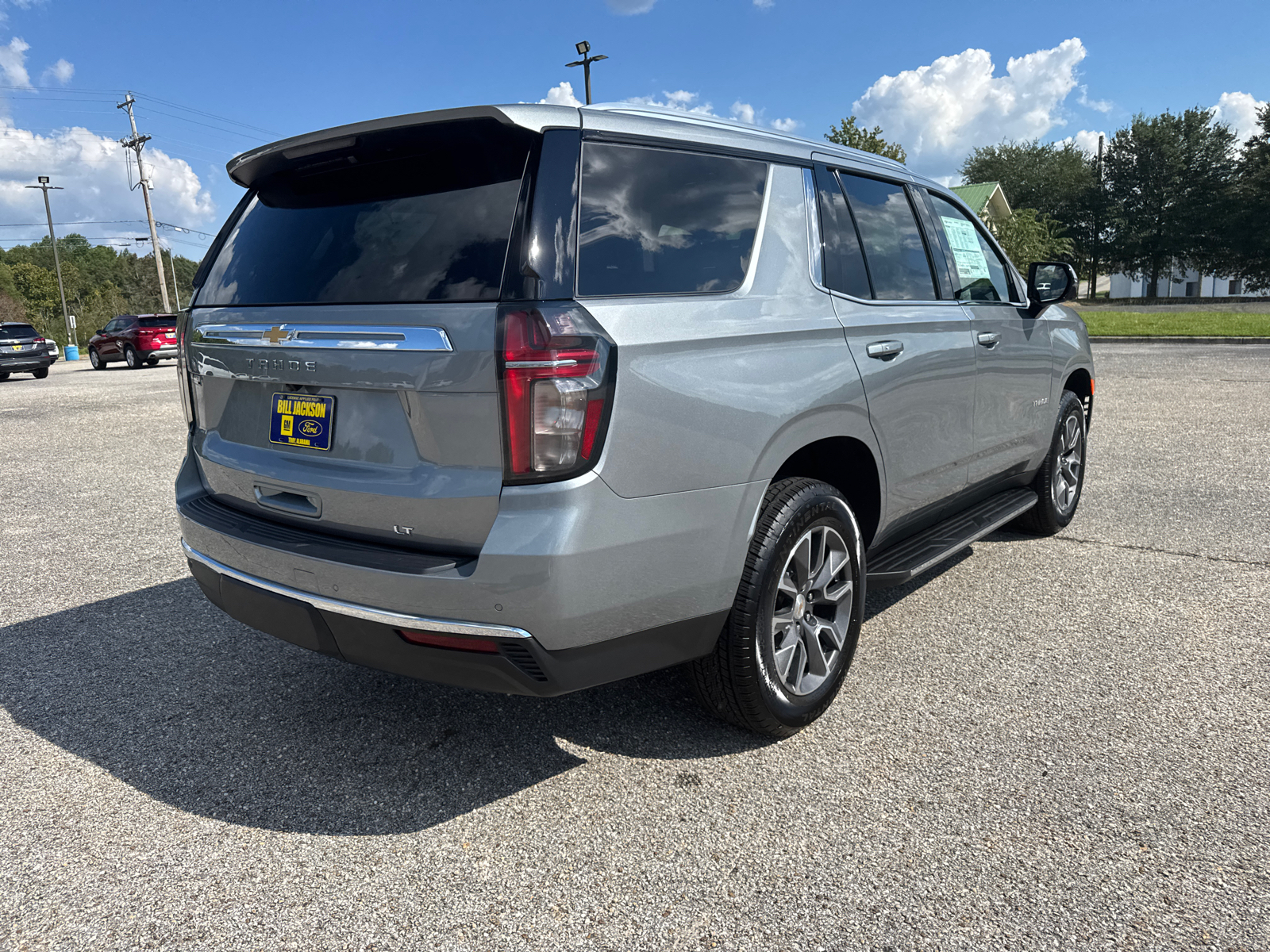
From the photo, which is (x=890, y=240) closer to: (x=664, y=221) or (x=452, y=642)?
(x=664, y=221)

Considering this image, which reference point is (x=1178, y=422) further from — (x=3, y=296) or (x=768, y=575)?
(x=3, y=296)

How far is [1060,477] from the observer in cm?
534

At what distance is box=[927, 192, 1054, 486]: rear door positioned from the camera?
4.11 metres

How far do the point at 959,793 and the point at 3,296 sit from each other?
8746 centimetres

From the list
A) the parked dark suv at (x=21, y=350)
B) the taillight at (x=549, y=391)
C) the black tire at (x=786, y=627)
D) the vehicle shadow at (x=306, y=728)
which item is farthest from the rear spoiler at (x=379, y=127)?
the parked dark suv at (x=21, y=350)

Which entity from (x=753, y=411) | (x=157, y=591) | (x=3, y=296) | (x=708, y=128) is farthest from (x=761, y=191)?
(x=3, y=296)

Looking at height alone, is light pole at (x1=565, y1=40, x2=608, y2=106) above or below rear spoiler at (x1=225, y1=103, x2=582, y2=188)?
above

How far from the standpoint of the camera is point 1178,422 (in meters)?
9.38

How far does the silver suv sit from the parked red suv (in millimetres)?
25849

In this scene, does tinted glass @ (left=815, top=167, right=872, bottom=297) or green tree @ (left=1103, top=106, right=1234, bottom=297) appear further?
green tree @ (left=1103, top=106, right=1234, bottom=297)

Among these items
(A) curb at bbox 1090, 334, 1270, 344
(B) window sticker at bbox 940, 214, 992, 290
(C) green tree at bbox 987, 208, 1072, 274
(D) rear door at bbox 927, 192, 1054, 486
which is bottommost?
(A) curb at bbox 1090, 334, 1270, 344

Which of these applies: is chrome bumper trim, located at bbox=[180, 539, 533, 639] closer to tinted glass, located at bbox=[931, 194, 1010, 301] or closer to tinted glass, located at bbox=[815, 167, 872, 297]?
tinted glass, located at bbox=[815, 167, 872, 297]

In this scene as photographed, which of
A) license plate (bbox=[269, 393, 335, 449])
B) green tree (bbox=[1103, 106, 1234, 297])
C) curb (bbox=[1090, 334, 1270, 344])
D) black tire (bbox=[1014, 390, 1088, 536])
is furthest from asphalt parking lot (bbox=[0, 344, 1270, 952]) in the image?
green tree (bbox=[1103, 106, 1234, 297])

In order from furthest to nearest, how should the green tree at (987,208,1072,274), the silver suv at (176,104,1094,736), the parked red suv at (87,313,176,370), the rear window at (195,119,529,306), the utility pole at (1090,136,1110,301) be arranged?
the utility pole at (1090,136,1110,301) → the green tree at (987,208,1072,274) → the parked red suv at (87,313,176,370) → the rear window at (195,119,529,306) → the silver suv at (176,104,1094,736)
